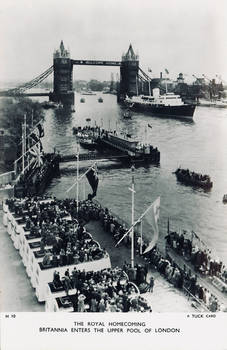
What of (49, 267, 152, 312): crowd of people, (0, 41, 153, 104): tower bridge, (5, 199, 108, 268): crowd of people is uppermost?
(0, 41, 153, 104): tower bridge

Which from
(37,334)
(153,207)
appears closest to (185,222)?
(153,207)

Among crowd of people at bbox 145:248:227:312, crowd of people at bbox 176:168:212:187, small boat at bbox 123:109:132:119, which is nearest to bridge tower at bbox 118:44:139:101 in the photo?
small boat at bbox 123:109:132:119

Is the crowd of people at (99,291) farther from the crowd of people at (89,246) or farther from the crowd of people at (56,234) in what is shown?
the crowd of people at (56,234)

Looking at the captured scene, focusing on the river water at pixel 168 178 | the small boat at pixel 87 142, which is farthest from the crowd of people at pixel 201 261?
the small boat at pixel 87 142

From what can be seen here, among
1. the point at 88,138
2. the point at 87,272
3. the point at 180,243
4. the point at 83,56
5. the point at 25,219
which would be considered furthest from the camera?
the point at 88,138

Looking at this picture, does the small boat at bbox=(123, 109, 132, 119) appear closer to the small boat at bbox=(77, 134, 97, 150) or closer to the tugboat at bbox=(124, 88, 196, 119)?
the tugboat at bbox=(124, 88, 196, 119)

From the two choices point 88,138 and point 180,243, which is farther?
point 88,138

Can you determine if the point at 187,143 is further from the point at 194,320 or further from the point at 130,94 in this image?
the point at 194,320
